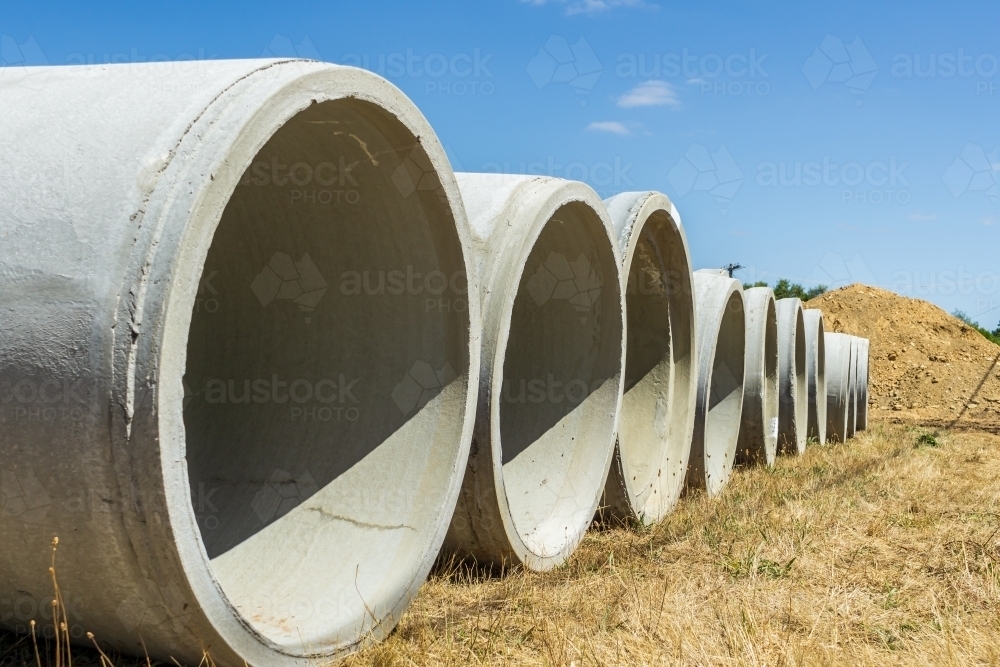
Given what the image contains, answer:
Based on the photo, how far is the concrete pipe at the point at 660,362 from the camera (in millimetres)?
5730

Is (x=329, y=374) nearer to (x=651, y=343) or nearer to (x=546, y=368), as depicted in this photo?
(x=546, y=368)

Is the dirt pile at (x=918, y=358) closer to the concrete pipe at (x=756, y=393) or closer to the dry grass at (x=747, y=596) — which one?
the concrete pipe at (x=756, y=393)

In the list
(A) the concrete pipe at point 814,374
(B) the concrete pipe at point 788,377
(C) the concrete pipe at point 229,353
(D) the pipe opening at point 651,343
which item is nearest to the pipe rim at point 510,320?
(C) the concrete pipe at point 229,353

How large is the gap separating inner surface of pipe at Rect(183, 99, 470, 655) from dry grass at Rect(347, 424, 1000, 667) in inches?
14.1

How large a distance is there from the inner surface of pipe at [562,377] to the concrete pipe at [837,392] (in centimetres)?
910

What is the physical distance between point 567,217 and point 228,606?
2693 mm

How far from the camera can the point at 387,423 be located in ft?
10.8

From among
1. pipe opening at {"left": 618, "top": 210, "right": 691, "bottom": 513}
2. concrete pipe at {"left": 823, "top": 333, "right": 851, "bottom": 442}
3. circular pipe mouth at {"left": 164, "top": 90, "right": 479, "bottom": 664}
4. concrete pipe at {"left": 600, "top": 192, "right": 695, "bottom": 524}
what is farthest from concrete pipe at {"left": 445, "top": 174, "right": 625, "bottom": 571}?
concrete pipe at {"left": 823, "top": 333, "right": 851, "bottom": 442}

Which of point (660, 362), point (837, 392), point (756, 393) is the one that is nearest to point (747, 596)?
point (660, 362)

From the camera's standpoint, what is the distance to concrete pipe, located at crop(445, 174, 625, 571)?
3.61 meters

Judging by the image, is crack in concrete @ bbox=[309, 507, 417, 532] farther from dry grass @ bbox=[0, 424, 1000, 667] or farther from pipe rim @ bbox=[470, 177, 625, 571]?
pipe rim @ bbox=[470, 177, 625, 571]

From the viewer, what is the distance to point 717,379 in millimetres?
7945

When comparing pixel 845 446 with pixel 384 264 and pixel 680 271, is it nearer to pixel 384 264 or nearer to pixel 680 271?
pixel 680 271

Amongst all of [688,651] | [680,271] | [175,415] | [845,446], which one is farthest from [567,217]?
[845,446]
